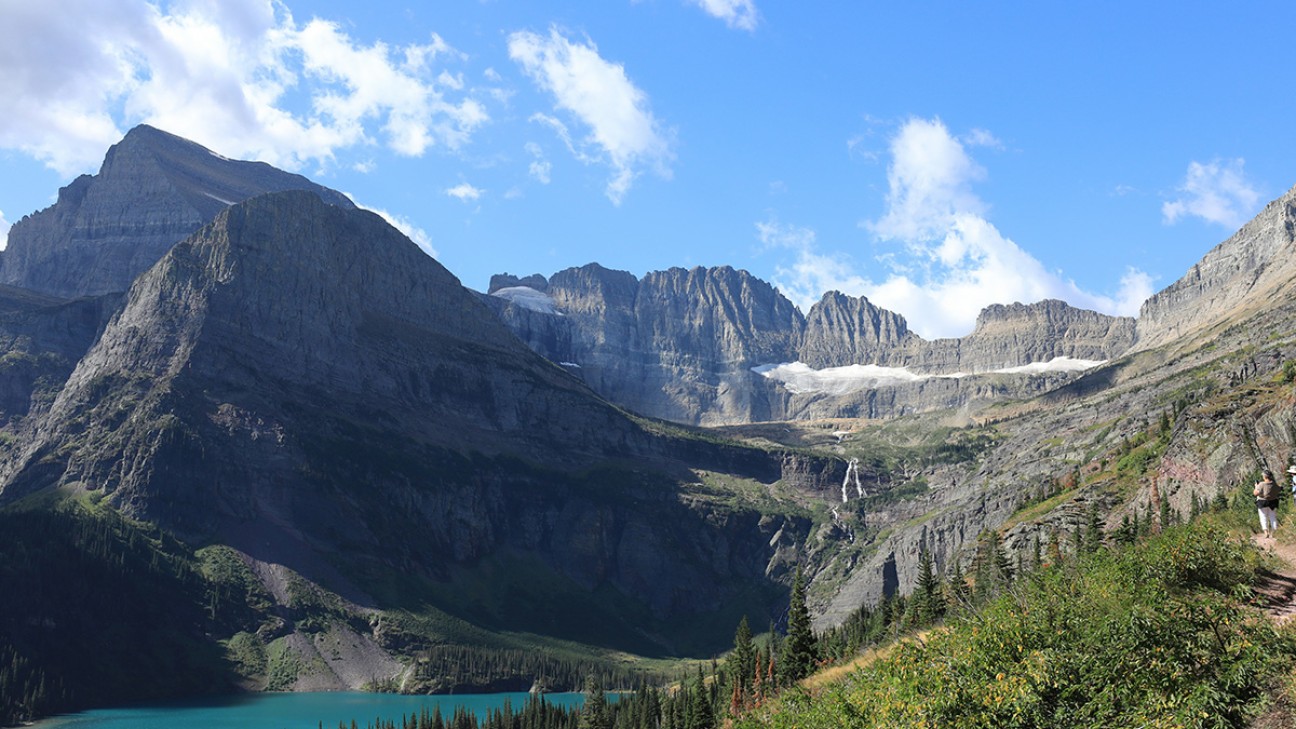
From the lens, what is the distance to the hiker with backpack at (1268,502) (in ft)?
173

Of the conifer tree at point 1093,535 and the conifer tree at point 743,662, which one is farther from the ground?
the conifer tree at point 1093,535

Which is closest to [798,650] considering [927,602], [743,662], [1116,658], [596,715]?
[927,602]

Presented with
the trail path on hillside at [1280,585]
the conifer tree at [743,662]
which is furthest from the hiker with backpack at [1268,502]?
the conifer tree at [743,662]

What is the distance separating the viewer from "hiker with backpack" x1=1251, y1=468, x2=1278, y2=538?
52.8 meters

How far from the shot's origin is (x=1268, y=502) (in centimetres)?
5362

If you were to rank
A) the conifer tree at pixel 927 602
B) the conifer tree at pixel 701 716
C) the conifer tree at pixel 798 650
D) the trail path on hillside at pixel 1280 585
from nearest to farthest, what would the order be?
1. the trail path on hillside at pixel 1280 585
2. the conifer tree at pixel 927 602
3. the conifer tree at pixel 701 716
4. the conifer tree at pixel 798 650

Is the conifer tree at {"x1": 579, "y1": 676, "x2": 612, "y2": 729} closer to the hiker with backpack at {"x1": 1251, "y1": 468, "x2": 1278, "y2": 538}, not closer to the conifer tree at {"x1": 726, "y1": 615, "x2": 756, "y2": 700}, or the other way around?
the conifer tree at {"x1": 726, "y1": 615, "x2": 756, "y2": 700}

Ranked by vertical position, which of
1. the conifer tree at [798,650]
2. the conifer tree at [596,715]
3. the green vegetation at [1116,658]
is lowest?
the conifer tree at [596,715]

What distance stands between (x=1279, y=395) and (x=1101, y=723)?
11726 centimetres

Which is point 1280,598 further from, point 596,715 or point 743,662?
point 596,715

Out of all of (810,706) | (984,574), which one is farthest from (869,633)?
(810,706)

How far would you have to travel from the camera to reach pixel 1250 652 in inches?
1683

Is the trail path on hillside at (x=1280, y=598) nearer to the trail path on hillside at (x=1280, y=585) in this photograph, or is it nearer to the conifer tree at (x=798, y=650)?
the trail path on hillside at (x=1280, y=585)

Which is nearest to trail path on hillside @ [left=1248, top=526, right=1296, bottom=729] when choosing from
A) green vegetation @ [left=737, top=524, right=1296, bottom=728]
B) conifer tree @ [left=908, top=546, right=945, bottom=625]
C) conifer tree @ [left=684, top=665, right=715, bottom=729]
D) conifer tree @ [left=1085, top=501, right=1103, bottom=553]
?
green vegetation @ [left=737, top=524, right=1296, bottom=728]
